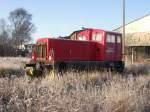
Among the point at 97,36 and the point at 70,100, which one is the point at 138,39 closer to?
the point at 97,36

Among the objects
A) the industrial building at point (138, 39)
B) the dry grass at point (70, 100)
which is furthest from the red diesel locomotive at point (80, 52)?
the industrial building at point (138, 39)

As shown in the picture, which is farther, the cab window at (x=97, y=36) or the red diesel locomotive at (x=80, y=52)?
the cab window at (x=97, y=36)

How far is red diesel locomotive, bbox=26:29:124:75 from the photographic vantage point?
62.5 feet

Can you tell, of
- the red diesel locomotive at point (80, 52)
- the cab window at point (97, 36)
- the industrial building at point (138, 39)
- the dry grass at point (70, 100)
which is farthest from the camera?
the industrial building at point (138, 39)

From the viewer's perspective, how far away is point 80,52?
→ 2075 centimetres

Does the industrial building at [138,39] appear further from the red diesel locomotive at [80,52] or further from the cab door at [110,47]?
the red diesel locomotive at [80,52]

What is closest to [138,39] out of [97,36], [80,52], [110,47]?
[110,47]

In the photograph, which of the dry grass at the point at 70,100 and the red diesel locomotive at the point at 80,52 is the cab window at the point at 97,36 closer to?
the red diesel locomotive at the point at 80,52

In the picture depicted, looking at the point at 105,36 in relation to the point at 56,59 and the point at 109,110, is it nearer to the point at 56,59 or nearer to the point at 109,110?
the point at 56,59

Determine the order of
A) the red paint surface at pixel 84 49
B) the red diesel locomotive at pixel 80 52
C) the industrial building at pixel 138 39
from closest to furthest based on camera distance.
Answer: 1. the red diesel locomotive at pixel 80 52
2. the red paint surface at pixel 84 49
3. the industrial building at pixel 138 39

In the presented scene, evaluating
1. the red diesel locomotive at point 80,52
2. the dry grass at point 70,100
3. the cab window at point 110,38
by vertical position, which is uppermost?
the cab window at point 110,38

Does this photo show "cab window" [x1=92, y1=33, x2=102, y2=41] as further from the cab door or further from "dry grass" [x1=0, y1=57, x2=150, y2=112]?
"dry grass" [x1=0, y1=57, x2=150, y2=112]

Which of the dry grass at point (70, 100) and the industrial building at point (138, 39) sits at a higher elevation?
the industrial building at point (138, 39)

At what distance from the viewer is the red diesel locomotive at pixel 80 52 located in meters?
19.1
